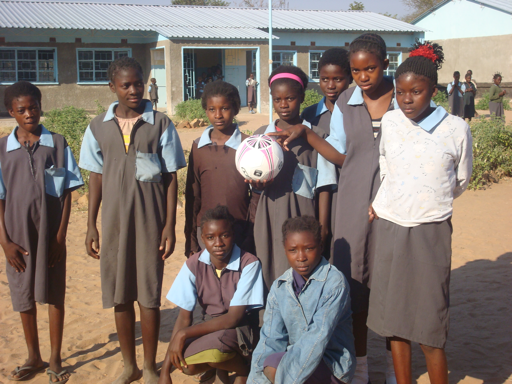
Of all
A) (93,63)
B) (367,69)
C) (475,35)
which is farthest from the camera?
(475,35)

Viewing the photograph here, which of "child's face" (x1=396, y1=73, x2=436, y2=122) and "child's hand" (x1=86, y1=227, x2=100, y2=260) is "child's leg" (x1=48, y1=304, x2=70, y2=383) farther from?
"child's face" (x1=396, y1=73, x2=436, y2=122)

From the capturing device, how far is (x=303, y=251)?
264 cm

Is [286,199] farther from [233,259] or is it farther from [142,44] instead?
[142,44]

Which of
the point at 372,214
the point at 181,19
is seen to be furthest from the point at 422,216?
the point at 181,19

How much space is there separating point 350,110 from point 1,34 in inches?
681

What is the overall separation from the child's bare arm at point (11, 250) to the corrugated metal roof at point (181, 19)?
49.4ft

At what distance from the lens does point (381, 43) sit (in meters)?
2.72

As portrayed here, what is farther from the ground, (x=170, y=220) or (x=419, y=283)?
(x=170, y=220)

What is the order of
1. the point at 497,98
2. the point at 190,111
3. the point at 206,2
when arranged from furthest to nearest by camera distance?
the point at 206,2, the point at 190,111, the point at 497,98

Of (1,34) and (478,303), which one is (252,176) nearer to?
(478,303)

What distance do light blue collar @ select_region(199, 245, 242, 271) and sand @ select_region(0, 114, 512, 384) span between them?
3.00 feet

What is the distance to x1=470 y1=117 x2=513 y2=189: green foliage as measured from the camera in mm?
8523

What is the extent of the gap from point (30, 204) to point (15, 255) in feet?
1.09

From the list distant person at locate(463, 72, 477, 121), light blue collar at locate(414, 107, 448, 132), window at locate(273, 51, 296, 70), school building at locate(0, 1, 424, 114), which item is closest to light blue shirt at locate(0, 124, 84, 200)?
light blue collar at locate(414, 107, 448, 132)
